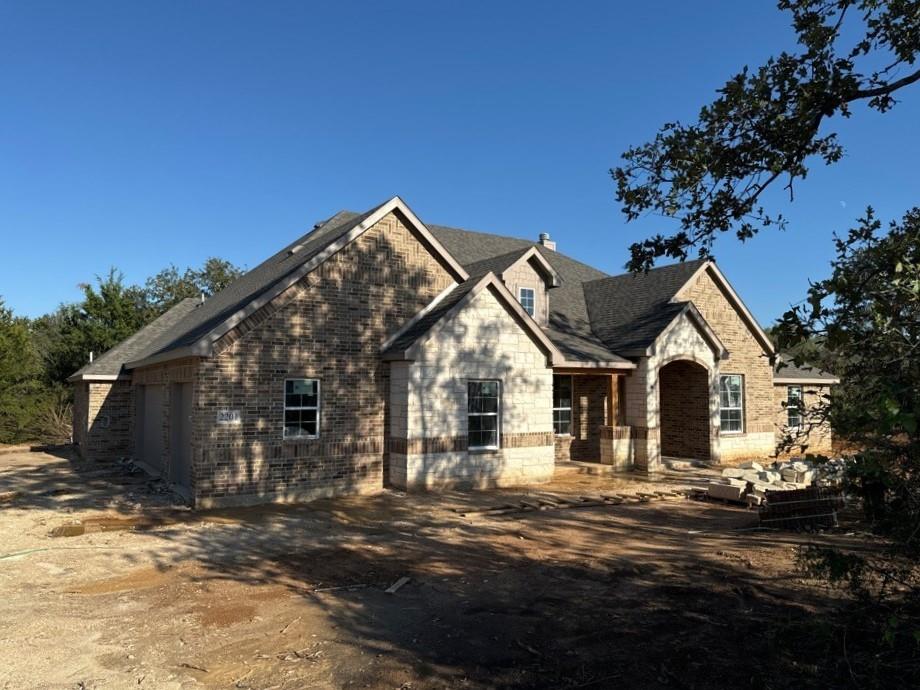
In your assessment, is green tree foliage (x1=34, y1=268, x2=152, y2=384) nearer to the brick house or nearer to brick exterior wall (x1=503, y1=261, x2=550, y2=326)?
the brick house

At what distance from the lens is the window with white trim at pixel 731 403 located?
22.2 meters

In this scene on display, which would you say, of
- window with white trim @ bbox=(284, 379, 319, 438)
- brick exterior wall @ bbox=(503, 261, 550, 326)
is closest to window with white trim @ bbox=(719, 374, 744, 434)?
brick exterior wall @ bbox=(503, 261, 550, 326)

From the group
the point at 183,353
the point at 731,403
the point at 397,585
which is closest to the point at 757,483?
the point at 731,403

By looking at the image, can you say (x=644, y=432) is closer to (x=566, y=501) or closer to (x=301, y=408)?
(x=566, y=501)

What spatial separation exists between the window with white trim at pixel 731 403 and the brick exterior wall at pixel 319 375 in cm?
1193

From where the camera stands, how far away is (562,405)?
823 inches

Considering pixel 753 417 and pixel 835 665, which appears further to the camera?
pixel 753 417

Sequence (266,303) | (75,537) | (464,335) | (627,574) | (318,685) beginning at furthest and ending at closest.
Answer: (464,335) → (266,303) → (75,537) → (627,574) → (318,685)

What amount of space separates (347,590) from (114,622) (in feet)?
8.31

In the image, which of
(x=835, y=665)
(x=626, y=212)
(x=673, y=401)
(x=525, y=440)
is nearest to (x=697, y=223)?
(x=626, y=212)

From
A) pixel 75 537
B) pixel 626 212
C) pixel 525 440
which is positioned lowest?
pixel 75 537

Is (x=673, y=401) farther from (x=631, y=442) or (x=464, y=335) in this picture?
(x=464, y=335)

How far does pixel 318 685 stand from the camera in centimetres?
521

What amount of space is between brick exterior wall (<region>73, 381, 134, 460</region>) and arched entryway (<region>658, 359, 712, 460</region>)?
18.8 meters
